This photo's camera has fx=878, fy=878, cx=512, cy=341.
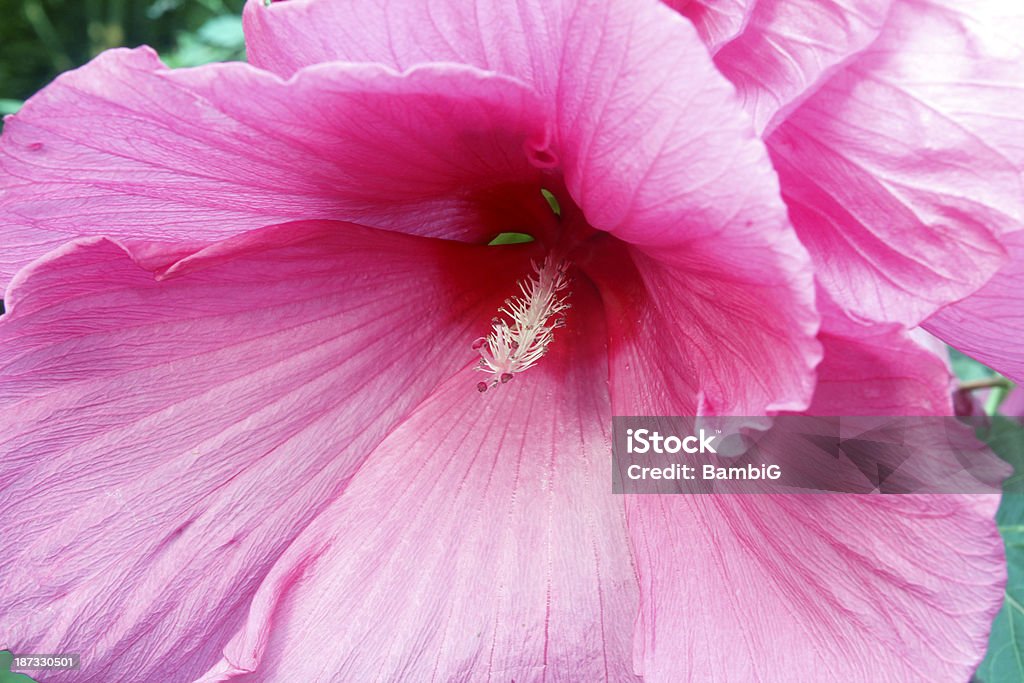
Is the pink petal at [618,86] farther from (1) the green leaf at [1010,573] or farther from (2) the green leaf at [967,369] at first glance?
(2) the green leaf at [967,369]

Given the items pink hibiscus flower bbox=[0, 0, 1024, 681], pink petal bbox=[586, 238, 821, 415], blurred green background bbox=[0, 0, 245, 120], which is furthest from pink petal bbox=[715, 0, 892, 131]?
blurred green background bbox=[0, 0, 245, 120]

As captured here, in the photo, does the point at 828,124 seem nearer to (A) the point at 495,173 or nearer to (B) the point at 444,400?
(A) the point at 495,173

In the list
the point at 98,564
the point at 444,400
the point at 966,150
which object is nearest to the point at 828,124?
the point at 966,150

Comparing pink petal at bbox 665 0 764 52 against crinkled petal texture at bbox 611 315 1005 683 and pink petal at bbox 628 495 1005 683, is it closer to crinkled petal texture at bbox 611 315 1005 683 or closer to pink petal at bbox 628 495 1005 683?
crinkled petal texture at bbox 611 315 1005 683

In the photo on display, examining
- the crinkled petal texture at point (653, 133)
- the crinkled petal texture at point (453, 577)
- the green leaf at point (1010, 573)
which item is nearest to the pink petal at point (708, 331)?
the crinkled petal texture at point (653, 133)

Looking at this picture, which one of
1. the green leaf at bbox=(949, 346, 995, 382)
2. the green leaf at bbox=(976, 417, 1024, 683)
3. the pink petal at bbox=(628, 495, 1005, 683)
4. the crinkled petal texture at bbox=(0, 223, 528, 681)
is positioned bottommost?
the green leaf at bbox=(976, 417, 1024, 683)
